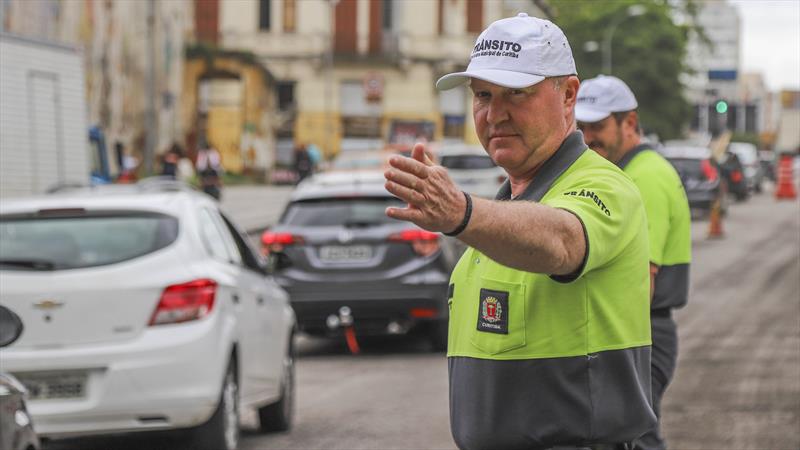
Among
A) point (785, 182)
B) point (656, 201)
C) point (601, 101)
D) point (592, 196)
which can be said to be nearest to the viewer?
point (592, 196)

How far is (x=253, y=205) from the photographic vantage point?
44406mm

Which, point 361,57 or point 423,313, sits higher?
point 361,57

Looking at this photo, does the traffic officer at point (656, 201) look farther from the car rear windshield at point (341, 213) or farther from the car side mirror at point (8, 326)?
the car rear windshield at point (341, 213)

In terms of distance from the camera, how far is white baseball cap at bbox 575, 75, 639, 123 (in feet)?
21.4

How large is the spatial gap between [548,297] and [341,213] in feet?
36.1

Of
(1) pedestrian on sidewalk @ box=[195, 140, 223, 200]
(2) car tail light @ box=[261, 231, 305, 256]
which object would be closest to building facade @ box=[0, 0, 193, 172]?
(1) pedestrian on sidewalk @ box=[195, 140, 223, 200]

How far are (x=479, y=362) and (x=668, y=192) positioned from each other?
266cm

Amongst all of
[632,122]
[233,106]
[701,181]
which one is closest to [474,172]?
[701,181]

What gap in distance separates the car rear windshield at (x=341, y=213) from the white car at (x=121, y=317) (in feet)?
17.4

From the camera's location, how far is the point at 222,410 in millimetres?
8742

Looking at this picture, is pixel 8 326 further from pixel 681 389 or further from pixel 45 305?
pixel 681 389

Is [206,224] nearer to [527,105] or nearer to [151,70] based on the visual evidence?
[527,105]

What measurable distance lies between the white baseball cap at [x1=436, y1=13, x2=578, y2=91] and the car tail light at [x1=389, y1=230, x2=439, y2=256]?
1050 centimetres

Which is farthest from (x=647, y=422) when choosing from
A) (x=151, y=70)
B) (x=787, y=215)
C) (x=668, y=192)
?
(x=787, y=215)
